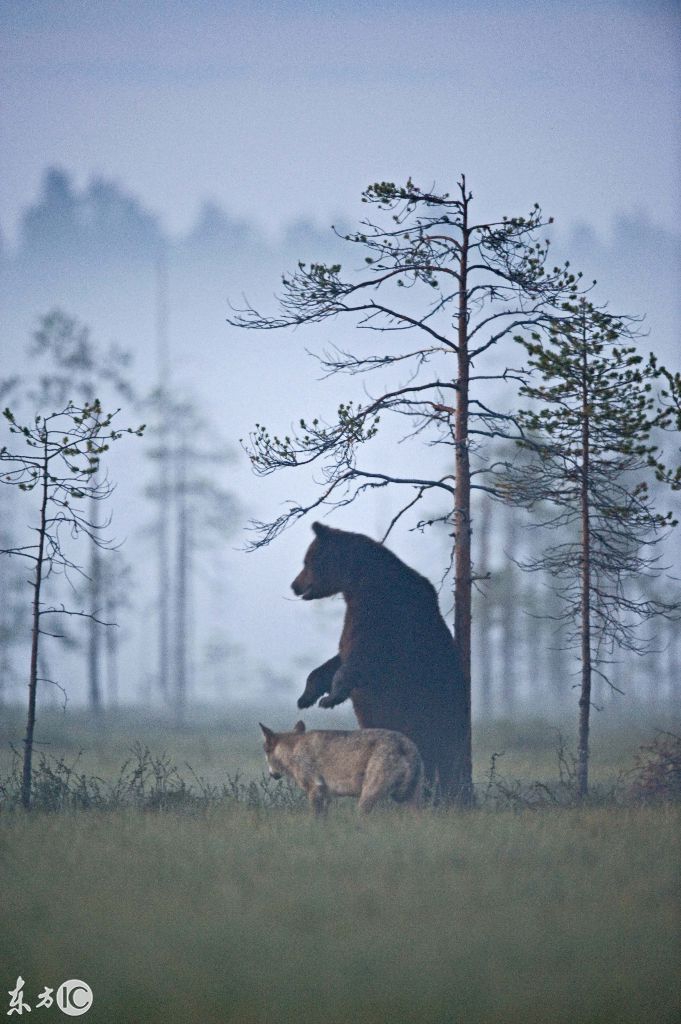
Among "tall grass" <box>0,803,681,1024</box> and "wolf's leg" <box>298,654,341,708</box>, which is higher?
"wolf's leg" <box>298,654,341,708</box>

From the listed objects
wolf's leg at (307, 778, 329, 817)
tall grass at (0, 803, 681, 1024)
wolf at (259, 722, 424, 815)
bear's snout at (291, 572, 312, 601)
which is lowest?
tall grass at (0, 803, 681, 1024)

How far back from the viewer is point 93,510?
33.3 metres

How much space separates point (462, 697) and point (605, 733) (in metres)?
18.6

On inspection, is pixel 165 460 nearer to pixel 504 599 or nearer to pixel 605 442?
pixel 504 599

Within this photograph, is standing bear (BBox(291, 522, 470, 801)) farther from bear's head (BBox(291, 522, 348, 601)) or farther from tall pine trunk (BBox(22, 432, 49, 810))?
tall pine trunk (BBox(22, 432, 49, 810))

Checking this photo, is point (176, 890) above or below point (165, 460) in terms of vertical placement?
below

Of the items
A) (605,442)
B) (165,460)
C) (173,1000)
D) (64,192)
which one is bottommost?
(173,1000)

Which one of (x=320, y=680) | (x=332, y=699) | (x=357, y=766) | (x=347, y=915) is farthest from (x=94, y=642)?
(x=347, y=915)

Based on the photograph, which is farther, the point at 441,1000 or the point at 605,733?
the point at 605,733

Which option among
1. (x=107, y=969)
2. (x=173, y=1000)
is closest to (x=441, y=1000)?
(x=173, y=1000)

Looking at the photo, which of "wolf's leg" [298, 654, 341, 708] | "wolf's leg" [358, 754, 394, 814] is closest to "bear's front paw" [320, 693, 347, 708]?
"wolf's leg" [298, 654, 341, 708]

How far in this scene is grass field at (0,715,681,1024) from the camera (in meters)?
7.96

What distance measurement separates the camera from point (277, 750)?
14.9 m

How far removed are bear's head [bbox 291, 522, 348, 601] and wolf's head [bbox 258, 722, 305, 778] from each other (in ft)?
5.80
